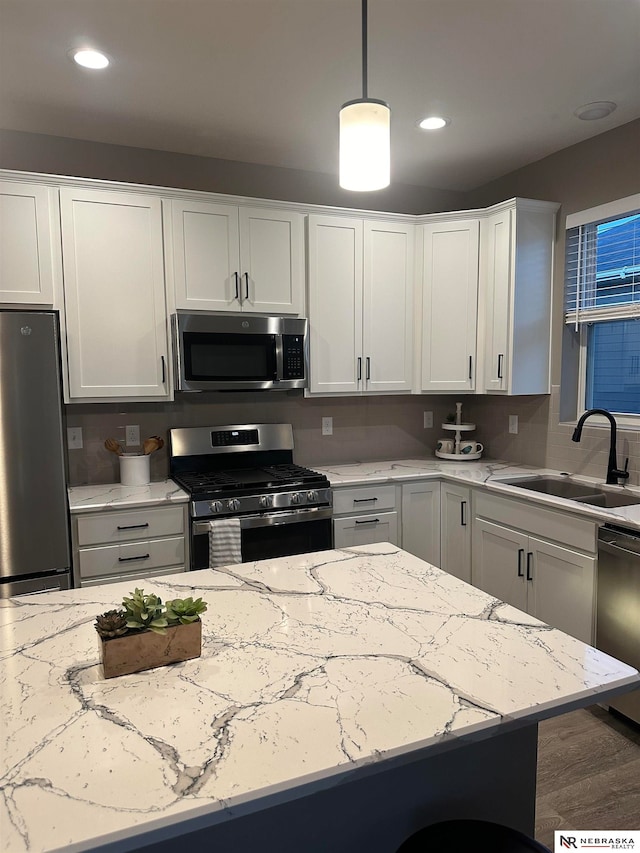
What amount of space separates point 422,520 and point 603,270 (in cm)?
173

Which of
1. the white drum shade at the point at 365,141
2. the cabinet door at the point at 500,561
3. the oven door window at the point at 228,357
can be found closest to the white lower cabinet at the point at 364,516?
the cabinet door at the point at 500,561

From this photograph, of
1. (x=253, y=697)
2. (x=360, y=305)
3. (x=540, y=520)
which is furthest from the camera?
(x=360, y=305)

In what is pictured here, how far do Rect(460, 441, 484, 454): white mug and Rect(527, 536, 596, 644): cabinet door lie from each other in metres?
1.07

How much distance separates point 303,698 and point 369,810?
33 cm

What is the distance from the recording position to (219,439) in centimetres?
350

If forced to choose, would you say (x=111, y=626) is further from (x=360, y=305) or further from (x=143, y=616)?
(x=360, y=305)

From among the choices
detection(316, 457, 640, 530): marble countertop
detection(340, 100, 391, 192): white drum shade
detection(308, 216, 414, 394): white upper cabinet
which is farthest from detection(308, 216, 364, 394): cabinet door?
detection(340, 100, 391, 192): white drum shade

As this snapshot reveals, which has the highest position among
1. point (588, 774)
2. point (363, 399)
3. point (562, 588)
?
point (363, 399)

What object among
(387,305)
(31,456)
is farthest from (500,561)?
(31,456)

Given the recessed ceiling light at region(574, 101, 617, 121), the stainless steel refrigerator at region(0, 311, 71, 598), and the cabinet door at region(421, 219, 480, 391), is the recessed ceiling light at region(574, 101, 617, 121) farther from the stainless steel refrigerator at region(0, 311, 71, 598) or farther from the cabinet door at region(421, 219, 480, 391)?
the stainless steel refrigerator at region(0, 311, 71, 598)

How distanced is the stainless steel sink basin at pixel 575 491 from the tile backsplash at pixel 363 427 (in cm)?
12

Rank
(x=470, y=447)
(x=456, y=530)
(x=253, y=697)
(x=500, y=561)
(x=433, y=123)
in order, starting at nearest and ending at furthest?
1. (x=253, y=697)
2. (x=433, y=123)
3. (x=500, y=561)
4. (x=456, y=530)
5. (x=470, y=447)

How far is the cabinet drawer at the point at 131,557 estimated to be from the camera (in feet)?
8.98

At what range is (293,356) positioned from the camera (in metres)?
3.30
